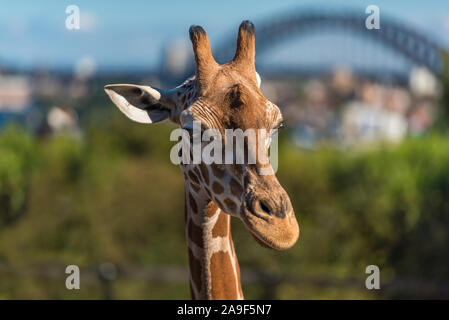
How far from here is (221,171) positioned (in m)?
3.80

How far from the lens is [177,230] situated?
17281 mm

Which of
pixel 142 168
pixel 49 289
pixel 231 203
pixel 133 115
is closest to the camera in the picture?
pixel 231 203

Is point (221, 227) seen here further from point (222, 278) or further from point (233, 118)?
point (233, 118)

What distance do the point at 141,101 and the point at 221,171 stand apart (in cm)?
100

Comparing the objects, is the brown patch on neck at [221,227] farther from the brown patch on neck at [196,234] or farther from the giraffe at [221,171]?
the brown patch on neck at [196,234]

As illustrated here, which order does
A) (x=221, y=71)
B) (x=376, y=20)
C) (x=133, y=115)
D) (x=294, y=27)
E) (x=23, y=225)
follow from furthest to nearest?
(x=294, y=27) < (x=23, y=225) < (x=376, y=20) < (x=133, y=115) < (x=221, y=71)

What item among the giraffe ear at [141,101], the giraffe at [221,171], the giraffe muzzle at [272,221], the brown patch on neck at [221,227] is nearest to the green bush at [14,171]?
the giraffe ear at [141,101]

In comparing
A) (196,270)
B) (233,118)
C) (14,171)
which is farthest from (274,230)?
(14,171)

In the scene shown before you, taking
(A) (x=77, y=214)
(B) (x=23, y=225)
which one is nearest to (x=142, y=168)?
(A) (x=77, y=214)

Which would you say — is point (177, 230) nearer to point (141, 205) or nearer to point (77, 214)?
point (141, 205)

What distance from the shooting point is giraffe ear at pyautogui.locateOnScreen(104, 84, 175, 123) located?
4.32 metres
